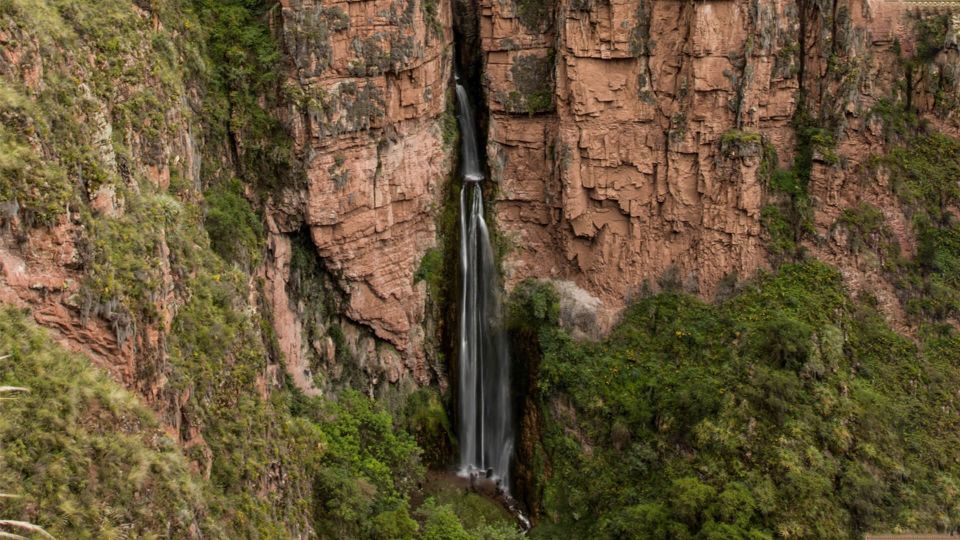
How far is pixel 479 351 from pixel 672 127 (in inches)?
377

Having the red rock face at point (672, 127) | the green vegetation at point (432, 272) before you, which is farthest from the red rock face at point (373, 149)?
the red rock face at point (672, 127)

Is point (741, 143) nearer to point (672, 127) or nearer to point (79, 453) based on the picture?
point (672, 127)

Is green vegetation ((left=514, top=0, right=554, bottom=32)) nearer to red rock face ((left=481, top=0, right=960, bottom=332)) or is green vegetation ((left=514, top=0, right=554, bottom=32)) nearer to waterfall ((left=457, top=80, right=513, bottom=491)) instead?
red rock face ((left=481, top=0, right=960, bottom=332))

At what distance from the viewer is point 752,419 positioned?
22016 millimetres

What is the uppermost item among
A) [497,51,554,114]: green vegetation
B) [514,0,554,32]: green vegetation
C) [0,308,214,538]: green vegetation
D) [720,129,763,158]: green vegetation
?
[514,0,554,32]: green vegetation

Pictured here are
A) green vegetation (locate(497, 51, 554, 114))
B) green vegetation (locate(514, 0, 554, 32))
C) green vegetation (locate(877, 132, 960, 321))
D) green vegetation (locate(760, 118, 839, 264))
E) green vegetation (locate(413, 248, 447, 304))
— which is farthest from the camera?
green vegetation (locate(413, 248, 447, 304))

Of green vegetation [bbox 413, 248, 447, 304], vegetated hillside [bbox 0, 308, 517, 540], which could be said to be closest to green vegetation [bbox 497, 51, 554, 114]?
green vegetation [bbox 413, 248, 447, 304]

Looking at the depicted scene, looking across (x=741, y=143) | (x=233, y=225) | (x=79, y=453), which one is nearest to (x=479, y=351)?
(x=233, y=225)

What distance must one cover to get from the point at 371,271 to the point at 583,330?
722cm

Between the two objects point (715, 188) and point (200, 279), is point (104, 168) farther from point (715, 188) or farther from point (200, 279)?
point (715, 188)

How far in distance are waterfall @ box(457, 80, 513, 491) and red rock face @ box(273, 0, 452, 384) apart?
1.32 meters

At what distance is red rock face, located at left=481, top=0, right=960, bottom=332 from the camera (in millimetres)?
24062

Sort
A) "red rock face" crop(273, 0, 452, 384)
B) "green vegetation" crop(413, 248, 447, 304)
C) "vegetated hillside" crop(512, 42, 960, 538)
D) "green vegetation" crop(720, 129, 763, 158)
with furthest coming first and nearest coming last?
1. "green vegetation" crop(413, 248, 447, 304)
2. "green vegetation" crop(720, 129, 763, 158)
3. "red rock face" crop(273, 0, 452, 384)
4. "vegetated hillside" crop(512, 42, 960, 538)

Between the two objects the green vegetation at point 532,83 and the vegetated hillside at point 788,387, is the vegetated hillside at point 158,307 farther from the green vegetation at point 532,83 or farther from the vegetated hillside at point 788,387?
the green vegetation at point 532,83
